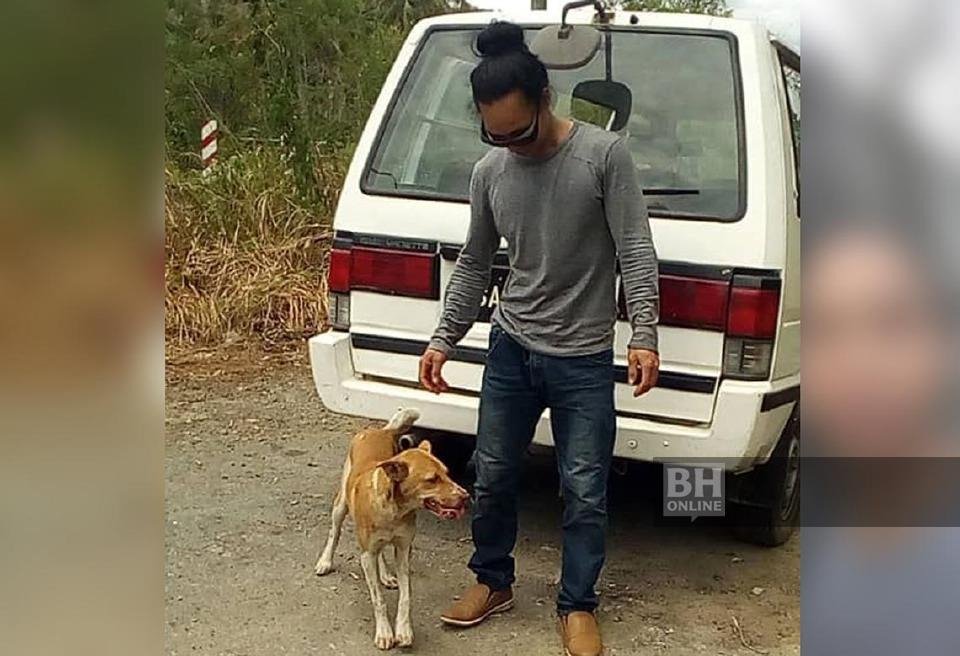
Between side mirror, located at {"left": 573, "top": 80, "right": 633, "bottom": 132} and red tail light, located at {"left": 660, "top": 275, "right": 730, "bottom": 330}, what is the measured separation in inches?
22.7

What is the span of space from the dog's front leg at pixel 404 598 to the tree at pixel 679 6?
165 cm

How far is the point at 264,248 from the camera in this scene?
4.87 m

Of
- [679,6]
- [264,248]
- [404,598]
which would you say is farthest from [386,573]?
[264,248]

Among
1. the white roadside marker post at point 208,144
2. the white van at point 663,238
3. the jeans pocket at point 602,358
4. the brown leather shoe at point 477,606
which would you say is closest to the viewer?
the jeans pocket at point 602,358

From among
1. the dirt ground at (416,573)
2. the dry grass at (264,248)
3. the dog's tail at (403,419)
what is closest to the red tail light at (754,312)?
the dirt ground at (416,573)

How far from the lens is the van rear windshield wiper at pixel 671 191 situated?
277 cm

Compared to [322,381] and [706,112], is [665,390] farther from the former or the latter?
[322,381]

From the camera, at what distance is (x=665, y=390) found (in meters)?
2.68

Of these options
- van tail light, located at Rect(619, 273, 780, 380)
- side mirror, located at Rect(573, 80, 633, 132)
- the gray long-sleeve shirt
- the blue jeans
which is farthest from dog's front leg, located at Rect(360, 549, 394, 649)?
side mirror, located at Rect(573, 80, 633, 132)

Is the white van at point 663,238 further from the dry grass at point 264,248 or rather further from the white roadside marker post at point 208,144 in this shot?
the dry grass at point 264,248

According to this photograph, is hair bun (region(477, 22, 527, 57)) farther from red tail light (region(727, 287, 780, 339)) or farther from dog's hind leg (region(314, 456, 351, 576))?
dog's hind leg (region(314, 456, 351, 576))
